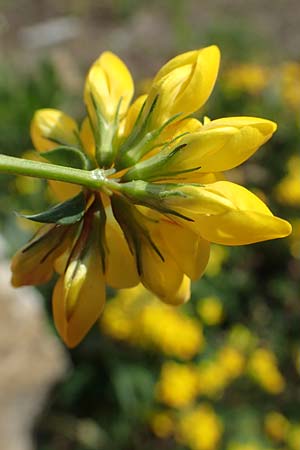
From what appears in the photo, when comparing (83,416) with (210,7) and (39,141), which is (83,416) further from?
(210,7)

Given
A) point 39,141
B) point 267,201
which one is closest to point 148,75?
point 267,201

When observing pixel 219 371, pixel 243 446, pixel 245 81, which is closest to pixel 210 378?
pixel 219 371

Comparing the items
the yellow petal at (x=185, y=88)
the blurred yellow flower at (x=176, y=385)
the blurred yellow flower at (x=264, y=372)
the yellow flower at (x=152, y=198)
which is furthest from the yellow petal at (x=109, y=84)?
the blurred yellow flower at (x=264, y=372)

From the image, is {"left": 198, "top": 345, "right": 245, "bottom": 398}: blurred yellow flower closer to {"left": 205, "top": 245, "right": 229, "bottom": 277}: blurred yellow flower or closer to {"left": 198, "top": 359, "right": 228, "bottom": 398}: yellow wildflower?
{"left": 198, "top": 359, "right": 228, "bottom": 398}: yellow wildflower

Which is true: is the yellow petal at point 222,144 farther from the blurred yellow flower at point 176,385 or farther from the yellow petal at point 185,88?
the blurred yellow flower at point 176,385

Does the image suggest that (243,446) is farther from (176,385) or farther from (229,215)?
(229,215)

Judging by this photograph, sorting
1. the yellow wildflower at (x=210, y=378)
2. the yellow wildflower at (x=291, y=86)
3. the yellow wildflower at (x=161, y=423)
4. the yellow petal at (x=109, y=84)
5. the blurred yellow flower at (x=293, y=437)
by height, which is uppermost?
the yellow petal at (x=109, y=84)

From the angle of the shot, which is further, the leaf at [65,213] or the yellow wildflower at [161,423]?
the yellow wildflower at [161,423]

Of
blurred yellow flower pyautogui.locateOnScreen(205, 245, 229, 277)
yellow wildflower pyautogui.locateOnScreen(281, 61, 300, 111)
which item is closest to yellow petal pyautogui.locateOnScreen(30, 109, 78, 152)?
blurred yellow flower pyautogui.locateOnScreen(205, 245, 229, 277)
